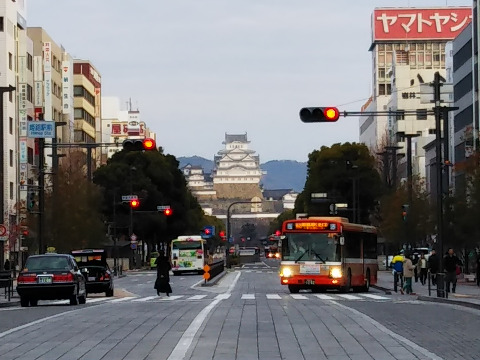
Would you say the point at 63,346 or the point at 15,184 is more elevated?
the point at 15,184

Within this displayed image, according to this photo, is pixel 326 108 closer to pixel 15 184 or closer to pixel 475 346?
pixel 475 346

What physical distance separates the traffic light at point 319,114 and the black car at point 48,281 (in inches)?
298

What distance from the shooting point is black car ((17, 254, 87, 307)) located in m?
33.2

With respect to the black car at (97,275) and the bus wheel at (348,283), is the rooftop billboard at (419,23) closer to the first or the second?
the bus wheel at (348,283)

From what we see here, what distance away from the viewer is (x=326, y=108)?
3316 cm

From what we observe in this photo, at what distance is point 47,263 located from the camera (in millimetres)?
33875

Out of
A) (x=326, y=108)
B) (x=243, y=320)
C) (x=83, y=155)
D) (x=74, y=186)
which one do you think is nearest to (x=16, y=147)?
(x=83, y=155)

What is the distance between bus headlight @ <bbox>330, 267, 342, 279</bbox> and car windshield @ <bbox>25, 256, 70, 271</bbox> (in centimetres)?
1400

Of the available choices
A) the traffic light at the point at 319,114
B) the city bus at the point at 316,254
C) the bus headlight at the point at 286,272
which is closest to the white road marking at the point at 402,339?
the traffic light at the point at 319,114

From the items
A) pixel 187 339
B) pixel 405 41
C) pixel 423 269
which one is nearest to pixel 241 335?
pixel 187 339

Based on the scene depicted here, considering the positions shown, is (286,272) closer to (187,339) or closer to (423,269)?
(423,269)

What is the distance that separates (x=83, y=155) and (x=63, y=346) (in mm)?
100340

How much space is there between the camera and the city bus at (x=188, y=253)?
3455 inches

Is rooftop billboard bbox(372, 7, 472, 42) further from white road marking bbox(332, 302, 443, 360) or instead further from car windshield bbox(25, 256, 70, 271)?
white road marking bbox(332, 302, 443, 360)
